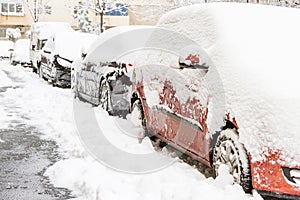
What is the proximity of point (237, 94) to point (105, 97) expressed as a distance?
5.14 m

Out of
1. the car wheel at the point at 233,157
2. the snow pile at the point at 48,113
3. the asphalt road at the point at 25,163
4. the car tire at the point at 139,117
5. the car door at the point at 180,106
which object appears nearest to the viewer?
the car wheel at the point at 233,157

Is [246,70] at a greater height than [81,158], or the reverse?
[246,70]

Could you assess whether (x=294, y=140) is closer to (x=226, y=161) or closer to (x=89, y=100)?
(x=226, y=161)

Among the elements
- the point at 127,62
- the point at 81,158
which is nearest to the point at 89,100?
the point at 127,62

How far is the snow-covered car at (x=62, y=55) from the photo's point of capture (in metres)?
15.5

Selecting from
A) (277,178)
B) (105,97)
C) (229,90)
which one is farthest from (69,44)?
(277,178)

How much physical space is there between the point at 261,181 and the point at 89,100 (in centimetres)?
682

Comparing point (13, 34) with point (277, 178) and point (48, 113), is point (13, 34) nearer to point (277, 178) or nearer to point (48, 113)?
point (48, 113)

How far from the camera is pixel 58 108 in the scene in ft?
34.2

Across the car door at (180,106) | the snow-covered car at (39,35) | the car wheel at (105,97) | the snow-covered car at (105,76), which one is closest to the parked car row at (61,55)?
the snow-covered car at (39,35)

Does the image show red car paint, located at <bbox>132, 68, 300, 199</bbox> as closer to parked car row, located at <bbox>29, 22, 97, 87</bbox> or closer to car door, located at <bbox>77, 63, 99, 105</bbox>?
car door, located at <bbox>77, 63, 99, 105</bbox>

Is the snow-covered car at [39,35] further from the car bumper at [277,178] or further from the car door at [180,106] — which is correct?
the car bumper at [277,178]

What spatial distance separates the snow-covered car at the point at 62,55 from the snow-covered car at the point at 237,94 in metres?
8.81

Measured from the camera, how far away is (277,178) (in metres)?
4.22
